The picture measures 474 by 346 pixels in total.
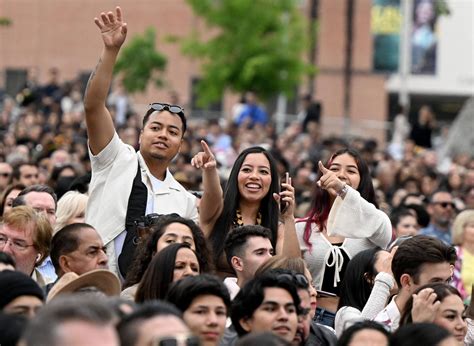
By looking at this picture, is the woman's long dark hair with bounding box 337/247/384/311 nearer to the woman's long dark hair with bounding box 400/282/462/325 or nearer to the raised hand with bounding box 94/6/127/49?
the woman's long dark hair with bounding box 400/282/462/325

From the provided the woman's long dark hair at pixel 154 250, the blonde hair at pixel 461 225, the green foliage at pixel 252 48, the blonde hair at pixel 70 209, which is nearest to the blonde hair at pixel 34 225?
the woman's long dark hair at pixel 154 250

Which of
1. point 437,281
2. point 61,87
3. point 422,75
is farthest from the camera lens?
point 422,75

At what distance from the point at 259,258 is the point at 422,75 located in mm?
53918

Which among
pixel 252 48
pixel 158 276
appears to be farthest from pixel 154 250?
pixel 252 48

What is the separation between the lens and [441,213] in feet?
53.0

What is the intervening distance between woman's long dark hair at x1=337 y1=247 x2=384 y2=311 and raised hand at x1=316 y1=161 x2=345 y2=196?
1.87 feet

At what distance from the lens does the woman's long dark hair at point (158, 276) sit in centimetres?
838

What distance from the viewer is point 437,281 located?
373 inches

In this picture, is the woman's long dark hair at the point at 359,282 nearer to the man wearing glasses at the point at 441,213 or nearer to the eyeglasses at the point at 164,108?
the eyeglasses at the point at 164,108

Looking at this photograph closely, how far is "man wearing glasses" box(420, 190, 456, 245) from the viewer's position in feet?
52.1

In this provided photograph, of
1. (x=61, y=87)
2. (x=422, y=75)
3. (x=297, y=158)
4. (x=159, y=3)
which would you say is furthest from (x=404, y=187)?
(x=422, y=75)

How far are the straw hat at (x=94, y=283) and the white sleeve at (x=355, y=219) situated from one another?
8.95 feet

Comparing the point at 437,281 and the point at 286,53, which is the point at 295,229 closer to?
the point at 437,281

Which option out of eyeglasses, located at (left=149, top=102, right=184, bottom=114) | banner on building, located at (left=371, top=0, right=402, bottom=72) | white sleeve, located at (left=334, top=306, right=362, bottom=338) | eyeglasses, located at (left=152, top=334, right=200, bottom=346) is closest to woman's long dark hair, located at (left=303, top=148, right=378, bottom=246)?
white sleeve, located at (left=334, top=306, right=362, bottom=338)
